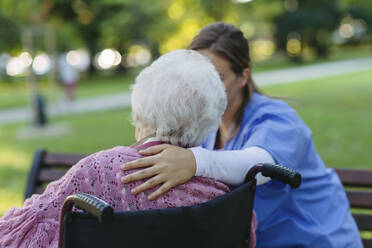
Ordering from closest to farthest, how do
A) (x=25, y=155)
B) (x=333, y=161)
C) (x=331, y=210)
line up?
1. (x=331, y=210)
2. (x=333, y=161)
3. (x=25, y=155)

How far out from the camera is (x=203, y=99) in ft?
4.83

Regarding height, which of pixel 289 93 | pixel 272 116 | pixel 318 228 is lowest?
pixel 289 93

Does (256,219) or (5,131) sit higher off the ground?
(256,219)

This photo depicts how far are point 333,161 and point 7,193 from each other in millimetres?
3945

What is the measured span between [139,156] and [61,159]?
155cm

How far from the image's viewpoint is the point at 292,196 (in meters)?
1.97

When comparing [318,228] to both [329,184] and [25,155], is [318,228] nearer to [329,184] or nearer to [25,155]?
[329,184]

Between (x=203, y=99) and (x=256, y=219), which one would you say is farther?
(x=256, y=219)

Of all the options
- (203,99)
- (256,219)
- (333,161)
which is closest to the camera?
(203,99)

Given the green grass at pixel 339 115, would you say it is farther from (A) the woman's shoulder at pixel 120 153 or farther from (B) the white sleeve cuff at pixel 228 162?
(A) the woman's shoulder at pixel 120 153

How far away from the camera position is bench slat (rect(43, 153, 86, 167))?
2869 mm

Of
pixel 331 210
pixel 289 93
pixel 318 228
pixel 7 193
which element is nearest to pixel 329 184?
pixel 331 210

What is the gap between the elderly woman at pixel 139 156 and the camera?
141cm

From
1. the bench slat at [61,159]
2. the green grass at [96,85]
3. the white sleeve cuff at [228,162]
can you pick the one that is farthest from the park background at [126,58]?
the bench slat at [61,159]
